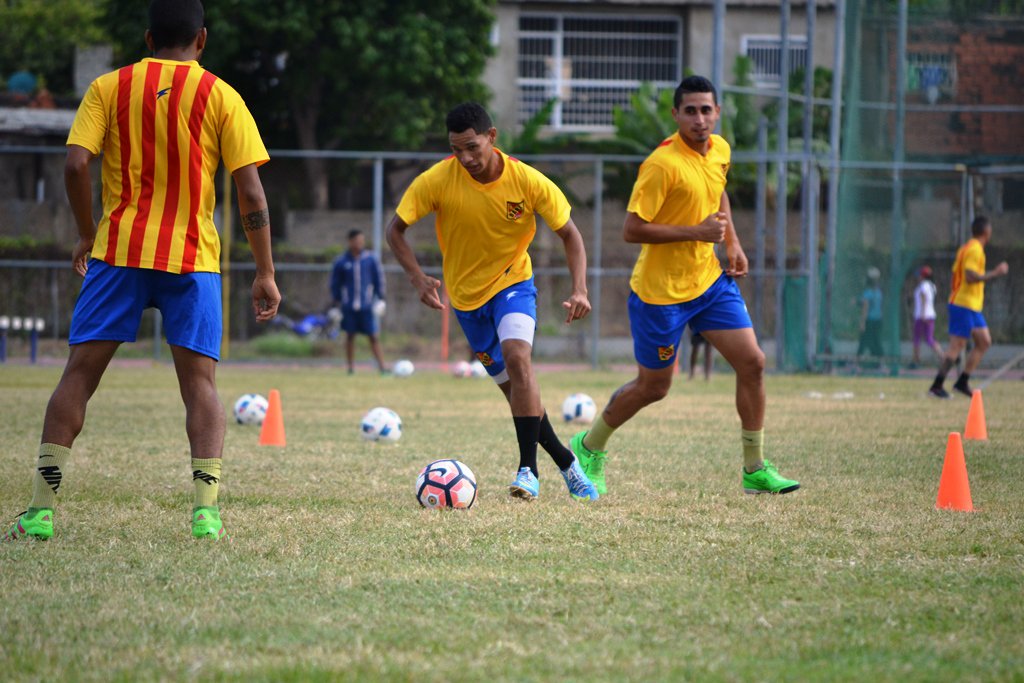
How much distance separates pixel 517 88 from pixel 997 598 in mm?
29629

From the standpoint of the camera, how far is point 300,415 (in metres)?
12.1

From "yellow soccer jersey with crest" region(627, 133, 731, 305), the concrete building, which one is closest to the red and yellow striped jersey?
"yellow soccer jersey with crest" region(627, 133, 731, 305)

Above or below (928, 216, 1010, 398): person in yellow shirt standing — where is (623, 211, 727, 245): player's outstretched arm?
above

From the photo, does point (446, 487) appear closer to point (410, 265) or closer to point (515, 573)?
point (410, 265)

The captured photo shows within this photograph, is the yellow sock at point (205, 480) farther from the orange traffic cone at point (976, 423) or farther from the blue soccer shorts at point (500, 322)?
the orange traffic cone at point (976, 423)

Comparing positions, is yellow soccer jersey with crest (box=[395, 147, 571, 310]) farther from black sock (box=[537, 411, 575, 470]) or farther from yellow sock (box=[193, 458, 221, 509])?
yellow sock (box=[193, 458, 221, 509])

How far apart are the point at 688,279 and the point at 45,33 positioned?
37373 mm

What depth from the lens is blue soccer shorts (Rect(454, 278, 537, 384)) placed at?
671 centimetres

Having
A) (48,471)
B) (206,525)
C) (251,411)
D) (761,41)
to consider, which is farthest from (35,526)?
(761,41)

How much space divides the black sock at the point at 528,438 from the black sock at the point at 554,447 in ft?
0.43

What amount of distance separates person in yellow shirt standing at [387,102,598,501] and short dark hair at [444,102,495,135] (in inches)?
3.2

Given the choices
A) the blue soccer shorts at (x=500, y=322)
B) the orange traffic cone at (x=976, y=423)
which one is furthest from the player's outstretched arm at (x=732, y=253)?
the orange traffic cone at (x=976, y=423)

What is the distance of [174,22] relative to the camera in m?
5.25

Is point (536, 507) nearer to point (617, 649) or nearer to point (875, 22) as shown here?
point (617, 649)
